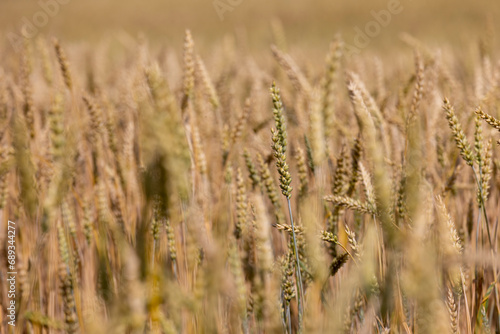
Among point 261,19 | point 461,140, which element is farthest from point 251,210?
point 261,19

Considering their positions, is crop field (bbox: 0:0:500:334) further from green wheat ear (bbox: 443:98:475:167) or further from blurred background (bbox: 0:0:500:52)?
blurred background (bbox: 0:0:500:52)

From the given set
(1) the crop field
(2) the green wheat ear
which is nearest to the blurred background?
(1) the crop field

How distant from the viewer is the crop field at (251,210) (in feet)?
1.39

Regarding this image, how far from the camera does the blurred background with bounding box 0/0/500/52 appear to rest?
865 cm

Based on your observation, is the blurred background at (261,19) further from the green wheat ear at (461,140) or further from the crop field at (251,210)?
the green wheat ear at (461,140)

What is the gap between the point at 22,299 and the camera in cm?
78

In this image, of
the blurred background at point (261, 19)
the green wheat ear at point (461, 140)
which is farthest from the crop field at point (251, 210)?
the blurred background at point (261, 19)

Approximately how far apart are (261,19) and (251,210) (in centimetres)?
1192

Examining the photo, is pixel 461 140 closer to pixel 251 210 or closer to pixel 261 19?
pixel 251 210

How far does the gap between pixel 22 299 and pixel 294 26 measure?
36.4 feet

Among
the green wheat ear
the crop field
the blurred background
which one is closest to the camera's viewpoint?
the crop field

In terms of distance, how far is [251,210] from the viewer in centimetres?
78

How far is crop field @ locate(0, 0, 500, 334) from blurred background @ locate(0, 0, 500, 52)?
614 cm

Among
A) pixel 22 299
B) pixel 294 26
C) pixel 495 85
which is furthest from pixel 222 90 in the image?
pixel 294 26
